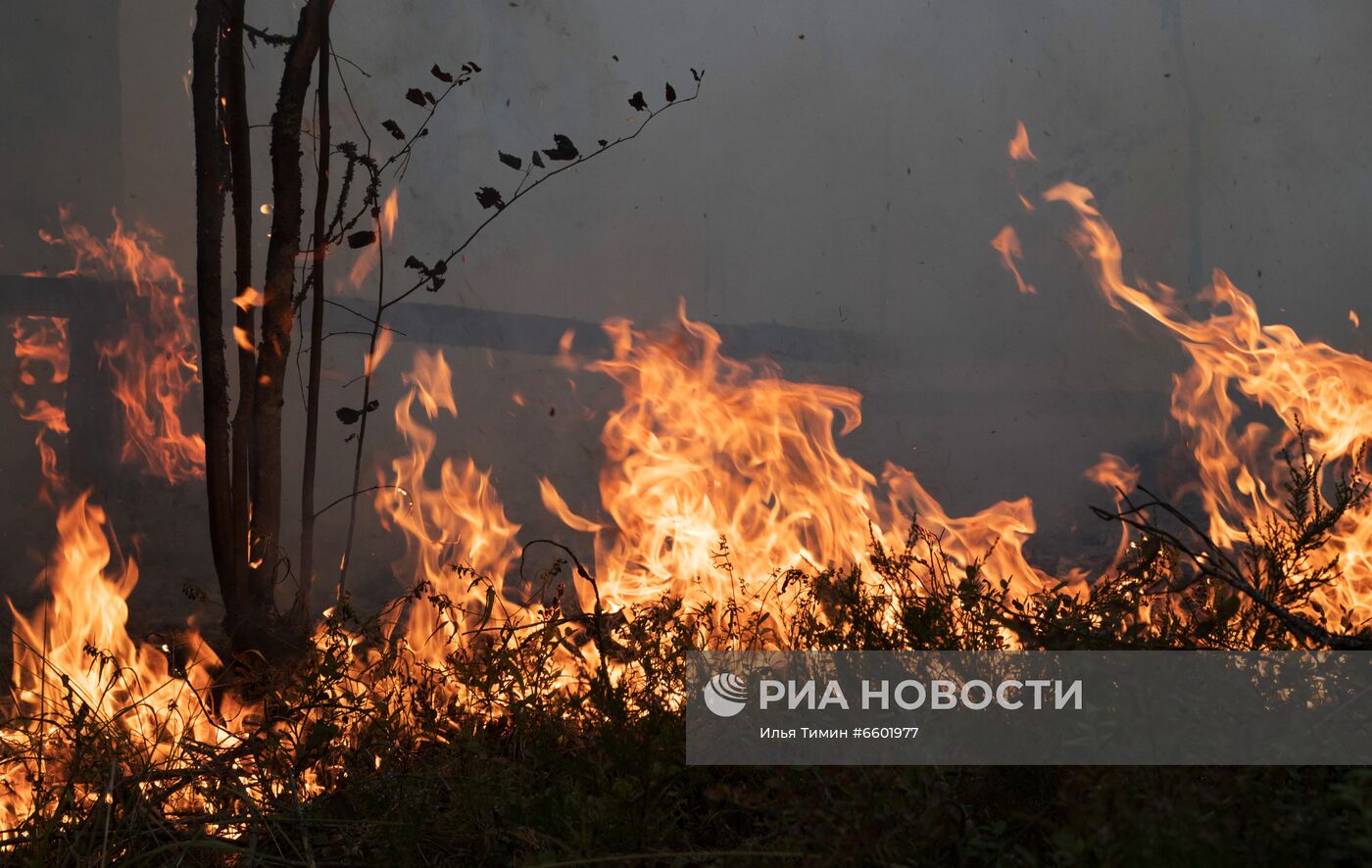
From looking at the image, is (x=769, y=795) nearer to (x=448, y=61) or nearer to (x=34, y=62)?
(x=448, y=61)

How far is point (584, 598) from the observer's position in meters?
3.71

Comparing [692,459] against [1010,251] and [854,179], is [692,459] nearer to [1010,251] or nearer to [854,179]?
[854,179]

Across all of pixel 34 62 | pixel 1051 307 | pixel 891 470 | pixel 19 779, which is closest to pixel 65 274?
pixel 34 62

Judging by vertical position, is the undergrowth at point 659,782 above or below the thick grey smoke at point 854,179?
below

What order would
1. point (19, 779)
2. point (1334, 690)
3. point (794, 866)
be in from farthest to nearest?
point (19, 779) → point (1334, 690) → point (794, 866)

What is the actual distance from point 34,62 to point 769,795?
3861 mm

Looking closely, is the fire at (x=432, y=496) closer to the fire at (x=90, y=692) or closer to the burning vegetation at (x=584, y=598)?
the burning vegetation at (x=584, y=598)

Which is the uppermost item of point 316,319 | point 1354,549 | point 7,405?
point 7,405

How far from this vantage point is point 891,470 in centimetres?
414
